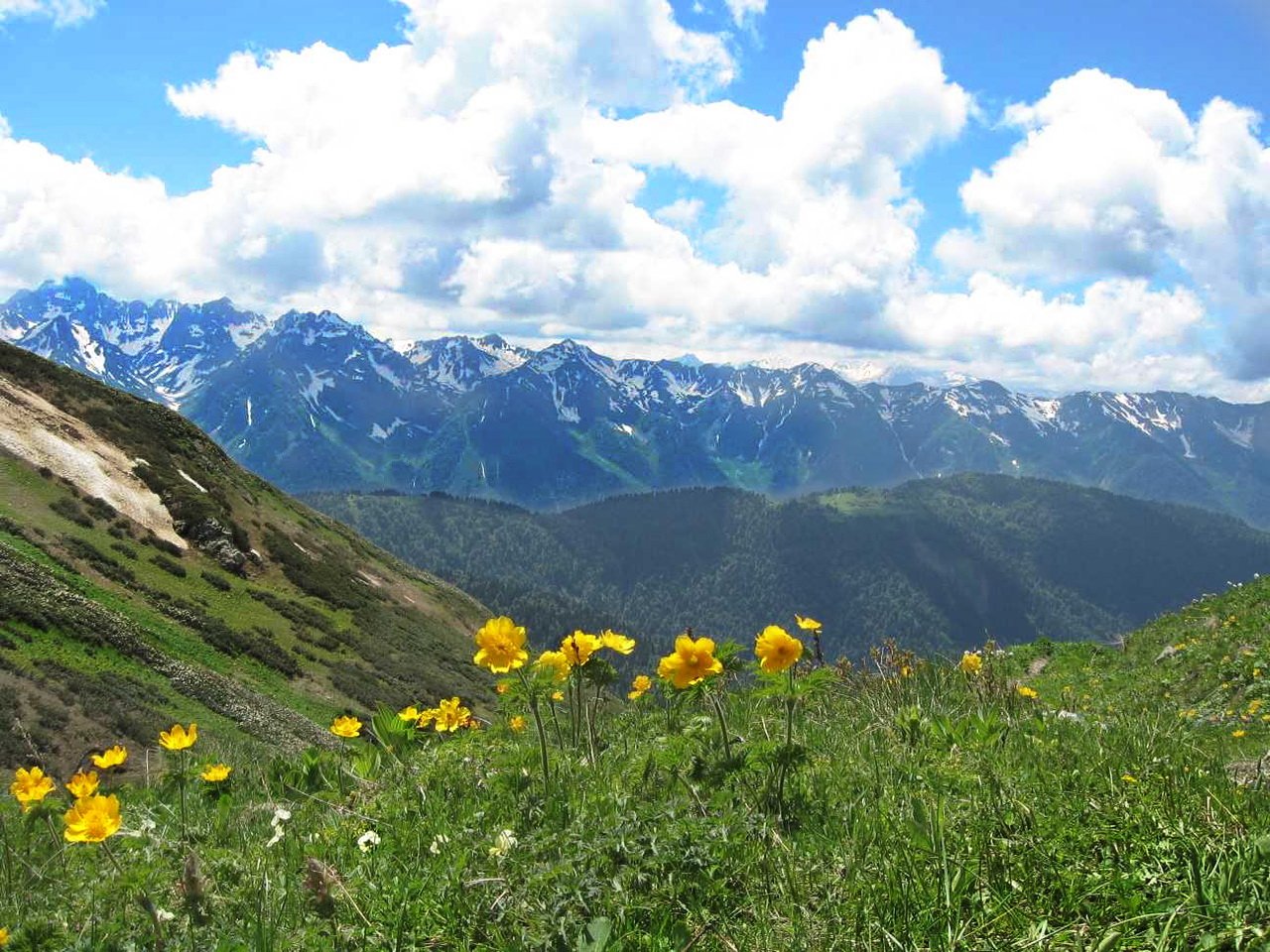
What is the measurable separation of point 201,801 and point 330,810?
5.66ft

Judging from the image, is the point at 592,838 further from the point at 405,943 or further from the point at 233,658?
the point at 233,658

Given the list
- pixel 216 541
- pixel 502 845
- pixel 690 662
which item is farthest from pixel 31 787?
pixel 216 541

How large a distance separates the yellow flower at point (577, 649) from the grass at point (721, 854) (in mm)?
418

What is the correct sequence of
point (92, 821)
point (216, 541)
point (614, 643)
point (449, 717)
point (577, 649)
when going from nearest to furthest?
1. point (92, 821)
2. point (577, 649)
3. point (614, 643)
4. point (449, 717)
5. point (216, 541)

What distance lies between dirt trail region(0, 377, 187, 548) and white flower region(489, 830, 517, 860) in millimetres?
56649

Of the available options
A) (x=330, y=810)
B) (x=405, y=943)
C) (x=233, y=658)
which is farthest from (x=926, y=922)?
(x=233, y=658)

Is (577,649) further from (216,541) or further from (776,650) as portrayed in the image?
(216,541)


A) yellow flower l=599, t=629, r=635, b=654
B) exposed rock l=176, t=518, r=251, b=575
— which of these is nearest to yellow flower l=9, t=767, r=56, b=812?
yellow flower l=599, t=629, r=635, b=654

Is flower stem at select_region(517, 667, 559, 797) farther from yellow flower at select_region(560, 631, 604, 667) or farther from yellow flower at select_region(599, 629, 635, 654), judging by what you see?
yellow flower at select_region(599, 629, 635, 654)

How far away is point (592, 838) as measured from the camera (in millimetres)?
3270

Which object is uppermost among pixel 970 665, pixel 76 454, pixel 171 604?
pixel 76 454

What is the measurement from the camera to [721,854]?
314cm

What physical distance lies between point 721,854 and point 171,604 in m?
46.5

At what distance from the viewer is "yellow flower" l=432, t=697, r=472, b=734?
6660 mm
